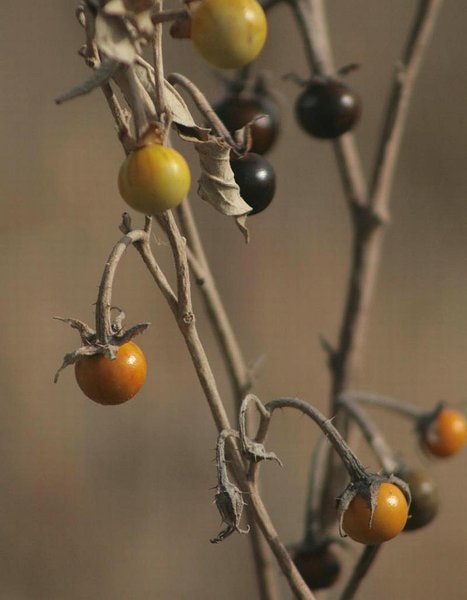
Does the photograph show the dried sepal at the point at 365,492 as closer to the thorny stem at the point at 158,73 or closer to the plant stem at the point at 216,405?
the plant stem at the point at 216,405

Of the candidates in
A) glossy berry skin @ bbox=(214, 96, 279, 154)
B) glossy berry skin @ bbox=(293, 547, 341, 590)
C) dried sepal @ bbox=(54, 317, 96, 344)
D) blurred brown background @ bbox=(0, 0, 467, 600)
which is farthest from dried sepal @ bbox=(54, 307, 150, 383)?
blurred brown background @ bbox=(0, 0, 467, 600)

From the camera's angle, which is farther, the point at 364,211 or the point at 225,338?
the point at 364,211

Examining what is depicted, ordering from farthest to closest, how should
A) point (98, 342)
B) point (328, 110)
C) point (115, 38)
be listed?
point (328, 110) < point (98, 342) < point (115, 38)

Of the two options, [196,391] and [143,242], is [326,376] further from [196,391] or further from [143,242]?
[143,242]

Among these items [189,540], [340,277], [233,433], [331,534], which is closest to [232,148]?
[233,433]

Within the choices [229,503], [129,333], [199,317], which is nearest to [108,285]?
[129,333]

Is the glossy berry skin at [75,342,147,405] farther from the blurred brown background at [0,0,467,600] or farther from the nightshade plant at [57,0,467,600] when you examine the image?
the blurred brown background at [0,0,467,600]

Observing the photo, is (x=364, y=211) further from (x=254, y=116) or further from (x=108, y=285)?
(x=108, y=285)
